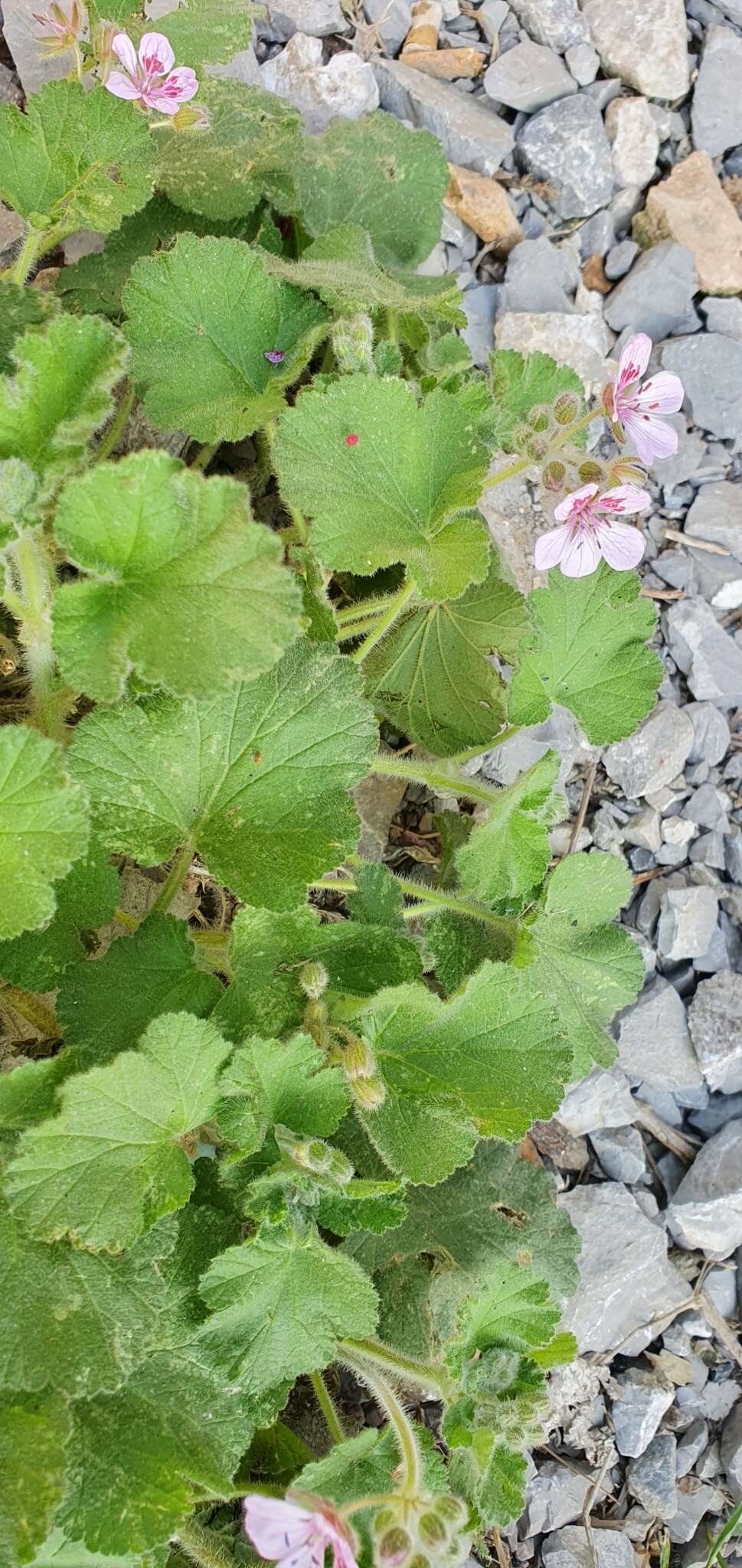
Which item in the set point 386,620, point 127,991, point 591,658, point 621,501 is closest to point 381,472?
point 386,620

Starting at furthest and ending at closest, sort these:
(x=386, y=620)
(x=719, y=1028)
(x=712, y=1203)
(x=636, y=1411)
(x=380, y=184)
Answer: (x=719, y=1028)
(x=712, y=1203)
(x=636, y=1411)
(x=380, y=184)
(x=386, y=620)

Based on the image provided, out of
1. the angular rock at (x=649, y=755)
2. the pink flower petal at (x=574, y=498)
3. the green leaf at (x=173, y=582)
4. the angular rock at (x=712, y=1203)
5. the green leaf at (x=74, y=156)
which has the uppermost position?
the green leaf at (x=74, y=156)

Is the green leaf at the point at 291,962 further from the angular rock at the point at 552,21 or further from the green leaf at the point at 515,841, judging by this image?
the angular rock at the point at 552,21

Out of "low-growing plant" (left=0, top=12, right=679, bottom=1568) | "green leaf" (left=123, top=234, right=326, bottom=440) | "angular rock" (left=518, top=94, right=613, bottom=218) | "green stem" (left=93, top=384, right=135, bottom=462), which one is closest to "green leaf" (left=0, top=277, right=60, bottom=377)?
"low-growing plant" (left=0, top=12, right=679, bottom=1568)

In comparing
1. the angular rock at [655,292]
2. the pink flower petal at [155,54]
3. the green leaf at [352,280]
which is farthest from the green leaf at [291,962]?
the angular rock at [655,292]

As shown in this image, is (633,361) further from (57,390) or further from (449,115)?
(449,115)

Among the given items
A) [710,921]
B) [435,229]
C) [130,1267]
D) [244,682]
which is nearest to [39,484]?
[244,682]

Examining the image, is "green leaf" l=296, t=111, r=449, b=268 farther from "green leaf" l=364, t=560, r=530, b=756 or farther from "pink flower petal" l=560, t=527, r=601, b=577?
"pink flower petal" l=560, t=527, r=601, b=577
